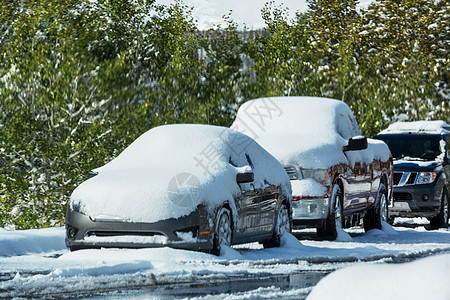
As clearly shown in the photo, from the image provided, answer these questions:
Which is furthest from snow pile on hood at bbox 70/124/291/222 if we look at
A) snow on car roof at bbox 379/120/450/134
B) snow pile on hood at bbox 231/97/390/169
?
snow on car roof at bbox 379/120/450/134

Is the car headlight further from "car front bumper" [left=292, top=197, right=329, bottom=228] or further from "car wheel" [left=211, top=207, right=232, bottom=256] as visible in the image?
"car wheel" [left=211, top=207, right=232, bottom=256]

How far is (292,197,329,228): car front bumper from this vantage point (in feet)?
49.0

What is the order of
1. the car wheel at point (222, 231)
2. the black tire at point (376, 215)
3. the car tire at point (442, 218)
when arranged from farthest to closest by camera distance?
the car tire at point (442, 218) < the black tire at point (376, 215) < the car wheel at point (222, 231)

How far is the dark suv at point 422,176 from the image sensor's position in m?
19.9

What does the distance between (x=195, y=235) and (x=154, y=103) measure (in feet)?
50.7

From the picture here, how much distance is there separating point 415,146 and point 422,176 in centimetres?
155

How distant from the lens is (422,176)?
20.0 metres

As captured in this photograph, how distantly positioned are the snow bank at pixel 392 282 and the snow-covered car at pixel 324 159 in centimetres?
986

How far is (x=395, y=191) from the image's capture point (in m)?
20.2

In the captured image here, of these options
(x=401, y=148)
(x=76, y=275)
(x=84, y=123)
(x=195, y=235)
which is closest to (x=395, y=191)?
(x=401, y=148)

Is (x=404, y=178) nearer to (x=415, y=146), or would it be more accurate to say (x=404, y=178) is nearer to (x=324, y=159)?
(x=415, y=146)

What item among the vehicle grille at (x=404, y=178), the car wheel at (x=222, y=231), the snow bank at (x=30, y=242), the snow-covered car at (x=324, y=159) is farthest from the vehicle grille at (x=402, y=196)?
the car wheel at (x=222, y=231)

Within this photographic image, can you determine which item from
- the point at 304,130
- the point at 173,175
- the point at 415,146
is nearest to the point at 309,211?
the point at 304,130

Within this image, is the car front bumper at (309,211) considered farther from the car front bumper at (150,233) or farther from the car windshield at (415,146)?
the car windshield at (415,146)
